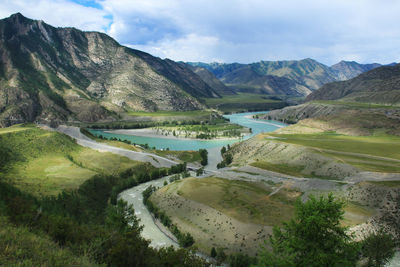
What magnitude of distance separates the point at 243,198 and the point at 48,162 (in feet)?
204

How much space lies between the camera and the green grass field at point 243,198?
195 feet

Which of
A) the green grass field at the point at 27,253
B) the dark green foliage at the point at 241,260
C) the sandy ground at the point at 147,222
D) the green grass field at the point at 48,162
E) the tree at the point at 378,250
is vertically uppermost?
the green grass field at the point at 27,253

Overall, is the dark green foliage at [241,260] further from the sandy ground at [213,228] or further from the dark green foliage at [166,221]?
the dark green foliage at [166,221]

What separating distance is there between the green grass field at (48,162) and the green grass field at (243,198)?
3069cm

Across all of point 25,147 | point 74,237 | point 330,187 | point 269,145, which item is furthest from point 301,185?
point 25,147

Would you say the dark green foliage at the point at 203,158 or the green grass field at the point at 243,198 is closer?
the green grass field at the point at 243,198

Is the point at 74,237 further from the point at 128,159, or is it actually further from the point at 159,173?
the point at 128,159

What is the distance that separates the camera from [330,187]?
73062 mm

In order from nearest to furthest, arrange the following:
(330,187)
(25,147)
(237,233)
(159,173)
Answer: (237,233) → (330,187) → (25,147) → (159,173)

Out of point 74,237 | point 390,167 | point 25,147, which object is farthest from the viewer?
point 25,147

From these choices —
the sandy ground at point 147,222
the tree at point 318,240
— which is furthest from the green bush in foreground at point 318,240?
the sandy ground at point 147,222

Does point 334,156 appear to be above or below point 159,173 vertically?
above

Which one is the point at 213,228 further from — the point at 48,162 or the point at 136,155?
the point at 136,155

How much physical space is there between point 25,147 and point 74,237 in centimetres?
7543
